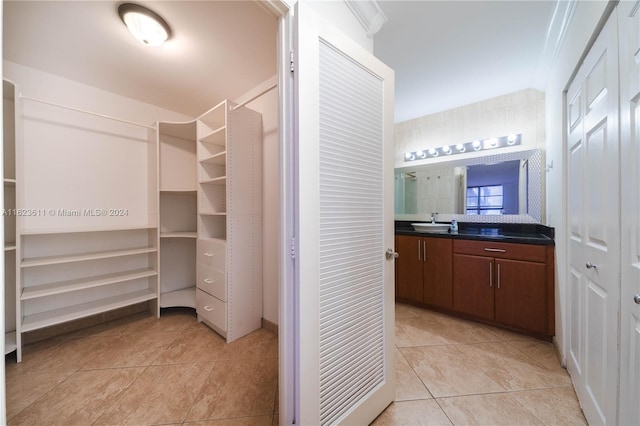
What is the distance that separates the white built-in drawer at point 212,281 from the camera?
220 cm

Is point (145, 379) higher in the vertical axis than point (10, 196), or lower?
lower

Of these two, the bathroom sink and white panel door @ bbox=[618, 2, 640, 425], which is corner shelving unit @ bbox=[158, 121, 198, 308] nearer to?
the bathroom sink

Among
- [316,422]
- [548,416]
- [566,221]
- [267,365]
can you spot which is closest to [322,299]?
[316,422]

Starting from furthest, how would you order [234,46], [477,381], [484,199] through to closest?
[484,199] < [234,46] < [477,381]

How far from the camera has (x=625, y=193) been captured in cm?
102

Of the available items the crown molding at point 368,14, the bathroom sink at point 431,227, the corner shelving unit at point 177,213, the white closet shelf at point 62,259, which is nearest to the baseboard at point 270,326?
the corner shelving unit at point 177,213

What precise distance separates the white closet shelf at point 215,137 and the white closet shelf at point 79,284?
57.7 inches

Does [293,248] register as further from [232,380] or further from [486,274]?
[486,274]

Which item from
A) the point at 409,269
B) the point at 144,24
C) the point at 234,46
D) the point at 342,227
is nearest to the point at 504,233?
the point at 409,269

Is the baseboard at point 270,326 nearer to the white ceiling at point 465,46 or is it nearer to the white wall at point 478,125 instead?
the white ceiling at point 465,46

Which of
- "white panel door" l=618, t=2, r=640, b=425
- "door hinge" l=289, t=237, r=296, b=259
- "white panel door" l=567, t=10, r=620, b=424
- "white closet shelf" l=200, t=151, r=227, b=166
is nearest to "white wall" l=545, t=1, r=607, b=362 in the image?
"white panel door" l=567, t=10, r=620, b=424

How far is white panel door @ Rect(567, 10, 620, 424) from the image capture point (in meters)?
1.10

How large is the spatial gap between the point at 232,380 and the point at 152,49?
252cm

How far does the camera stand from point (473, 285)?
2.41 meters
